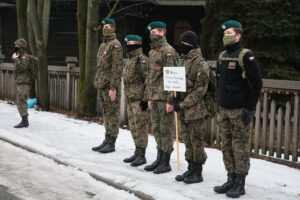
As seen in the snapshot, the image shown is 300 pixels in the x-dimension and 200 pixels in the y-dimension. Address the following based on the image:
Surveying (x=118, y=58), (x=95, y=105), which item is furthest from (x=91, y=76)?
(x=118, y=58)

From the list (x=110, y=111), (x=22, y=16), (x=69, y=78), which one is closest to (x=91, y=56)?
(x=69, y=78)

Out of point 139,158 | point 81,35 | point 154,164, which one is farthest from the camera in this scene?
point 81,35

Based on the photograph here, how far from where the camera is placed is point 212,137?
30.2ft

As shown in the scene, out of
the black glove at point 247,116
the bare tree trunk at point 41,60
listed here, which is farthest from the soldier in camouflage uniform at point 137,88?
the bare tree trunk at point 41,60

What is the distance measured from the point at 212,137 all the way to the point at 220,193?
3.32m

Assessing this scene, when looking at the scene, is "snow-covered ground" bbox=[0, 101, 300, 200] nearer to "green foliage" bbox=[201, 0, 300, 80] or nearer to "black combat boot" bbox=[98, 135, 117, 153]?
"black combat boot" bbox=[98, 135, 117, 153]

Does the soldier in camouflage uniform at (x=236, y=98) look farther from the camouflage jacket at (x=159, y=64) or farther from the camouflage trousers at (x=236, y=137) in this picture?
the camouflage jacket at (x=159, y=64)

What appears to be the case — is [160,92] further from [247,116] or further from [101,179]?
[247,116]

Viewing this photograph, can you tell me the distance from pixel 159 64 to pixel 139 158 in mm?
1584

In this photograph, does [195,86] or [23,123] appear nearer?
[195,86]

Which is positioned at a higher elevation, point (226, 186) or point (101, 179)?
point (226, 186)

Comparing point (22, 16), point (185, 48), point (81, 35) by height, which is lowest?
point (185, 48)

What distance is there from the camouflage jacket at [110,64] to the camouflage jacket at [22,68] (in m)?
2.76

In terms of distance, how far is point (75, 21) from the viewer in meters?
20.2
